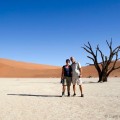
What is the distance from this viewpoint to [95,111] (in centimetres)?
1015

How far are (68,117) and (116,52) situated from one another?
22.1m

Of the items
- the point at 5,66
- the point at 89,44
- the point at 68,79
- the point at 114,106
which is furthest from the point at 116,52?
the point at 5,66

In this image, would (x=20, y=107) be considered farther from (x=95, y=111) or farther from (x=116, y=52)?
(x=116, y=52)

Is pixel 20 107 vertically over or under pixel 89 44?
under

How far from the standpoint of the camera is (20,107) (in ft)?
37.2

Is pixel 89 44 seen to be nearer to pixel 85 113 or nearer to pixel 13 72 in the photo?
pixel 85 113

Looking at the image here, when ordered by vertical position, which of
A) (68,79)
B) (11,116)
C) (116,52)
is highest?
(116,52)

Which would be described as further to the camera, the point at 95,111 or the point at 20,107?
the point at 20,107

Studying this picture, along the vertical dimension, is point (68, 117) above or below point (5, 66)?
below

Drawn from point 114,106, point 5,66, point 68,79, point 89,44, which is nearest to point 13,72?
point 5,66

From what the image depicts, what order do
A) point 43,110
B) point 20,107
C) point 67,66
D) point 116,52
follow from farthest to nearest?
point 116,52 < point 67,66 < point 20,107 < point 43,110

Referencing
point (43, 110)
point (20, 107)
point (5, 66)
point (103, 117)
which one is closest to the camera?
point (103, 117)

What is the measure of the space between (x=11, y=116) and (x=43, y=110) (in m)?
1.39

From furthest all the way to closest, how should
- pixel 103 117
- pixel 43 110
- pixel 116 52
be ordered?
pixel 116 52 < pixel 43 110 < pixel 103 117
